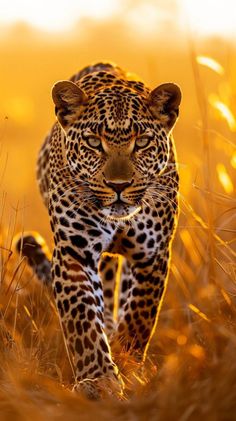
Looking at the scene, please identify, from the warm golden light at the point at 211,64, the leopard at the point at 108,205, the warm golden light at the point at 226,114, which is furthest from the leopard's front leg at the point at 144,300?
the warm golden light at the point at 211,64

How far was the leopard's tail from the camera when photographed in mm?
9109

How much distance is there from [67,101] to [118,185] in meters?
0.84

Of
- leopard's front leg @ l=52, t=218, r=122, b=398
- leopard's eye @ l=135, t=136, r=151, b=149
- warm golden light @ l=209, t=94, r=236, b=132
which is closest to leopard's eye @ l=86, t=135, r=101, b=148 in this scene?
leopard's eye @ l=135, t=136, r=151, b=149

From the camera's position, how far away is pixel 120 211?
6.60 metres

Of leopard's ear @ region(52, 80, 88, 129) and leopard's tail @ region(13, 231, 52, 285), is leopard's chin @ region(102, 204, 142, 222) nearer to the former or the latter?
leopard's ear @ region(52, 80, 88, 129)

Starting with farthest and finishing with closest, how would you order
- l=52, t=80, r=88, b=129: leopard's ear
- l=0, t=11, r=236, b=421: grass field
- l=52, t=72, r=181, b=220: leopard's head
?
l=52, t=80, r=88, b=129: leopard's ear
l=52, t=72, r=181, b=220: leopard's head
l=0, t=11, r=236, b=421: grass field

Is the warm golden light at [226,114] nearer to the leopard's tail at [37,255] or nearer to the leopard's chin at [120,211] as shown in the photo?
the leopard's chin at [120,211]

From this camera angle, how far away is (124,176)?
6.48 meters

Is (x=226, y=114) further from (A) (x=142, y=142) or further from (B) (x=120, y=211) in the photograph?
(B) (x=120, y=211)

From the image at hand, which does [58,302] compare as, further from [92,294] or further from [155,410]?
[155,410]

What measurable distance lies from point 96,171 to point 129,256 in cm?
76

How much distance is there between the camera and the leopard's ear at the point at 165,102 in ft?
23.3

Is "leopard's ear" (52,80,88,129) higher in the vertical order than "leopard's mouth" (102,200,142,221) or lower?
higher

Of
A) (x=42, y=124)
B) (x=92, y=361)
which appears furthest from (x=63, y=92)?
(x=42, y=124)
